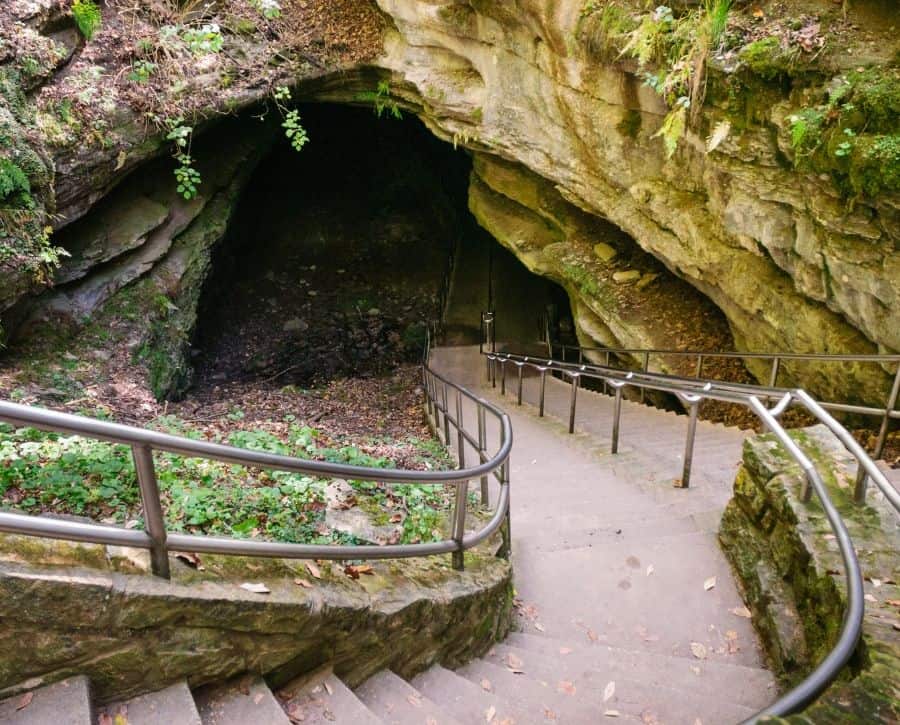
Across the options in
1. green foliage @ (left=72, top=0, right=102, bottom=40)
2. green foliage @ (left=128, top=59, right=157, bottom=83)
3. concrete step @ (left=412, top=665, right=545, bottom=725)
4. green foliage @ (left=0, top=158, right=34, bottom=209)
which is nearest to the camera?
concrete step @ (left=412, top=665, right=545, bottom=725)

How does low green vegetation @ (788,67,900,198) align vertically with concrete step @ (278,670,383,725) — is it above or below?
above

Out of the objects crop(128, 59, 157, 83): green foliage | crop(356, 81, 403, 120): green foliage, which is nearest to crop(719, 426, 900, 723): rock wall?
crop(356, 81, 403, 120): green foliage

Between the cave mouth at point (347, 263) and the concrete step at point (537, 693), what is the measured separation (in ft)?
30.3

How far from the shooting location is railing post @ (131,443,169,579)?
1.65m

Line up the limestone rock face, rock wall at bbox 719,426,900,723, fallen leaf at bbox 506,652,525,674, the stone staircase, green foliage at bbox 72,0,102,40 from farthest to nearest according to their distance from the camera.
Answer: green foliage at bbox 72,0,102,40 → the limestone rock face → fallen leaf at bbox 506,652,525,674 → the stone staircase → rock wall at bbox 719,426,900,723

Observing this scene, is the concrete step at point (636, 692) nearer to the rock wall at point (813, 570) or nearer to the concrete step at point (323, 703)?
the rock wall at point (813, 570)

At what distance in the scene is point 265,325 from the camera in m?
13.1

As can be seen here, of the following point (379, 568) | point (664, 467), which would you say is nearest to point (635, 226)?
point (664, 467)

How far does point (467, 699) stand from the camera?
7.96 ft

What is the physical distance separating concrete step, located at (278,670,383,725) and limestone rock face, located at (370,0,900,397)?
5530 mm

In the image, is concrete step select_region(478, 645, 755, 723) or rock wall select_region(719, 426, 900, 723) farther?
concrete step select_region(478, 645, 755, 723)

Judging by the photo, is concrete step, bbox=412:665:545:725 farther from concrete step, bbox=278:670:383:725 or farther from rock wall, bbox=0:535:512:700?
concrete step, bbox=278:670:383:725

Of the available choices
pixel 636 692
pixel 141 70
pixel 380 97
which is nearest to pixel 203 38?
pixel 141 70

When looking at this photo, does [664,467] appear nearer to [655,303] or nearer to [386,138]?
[655,303]
